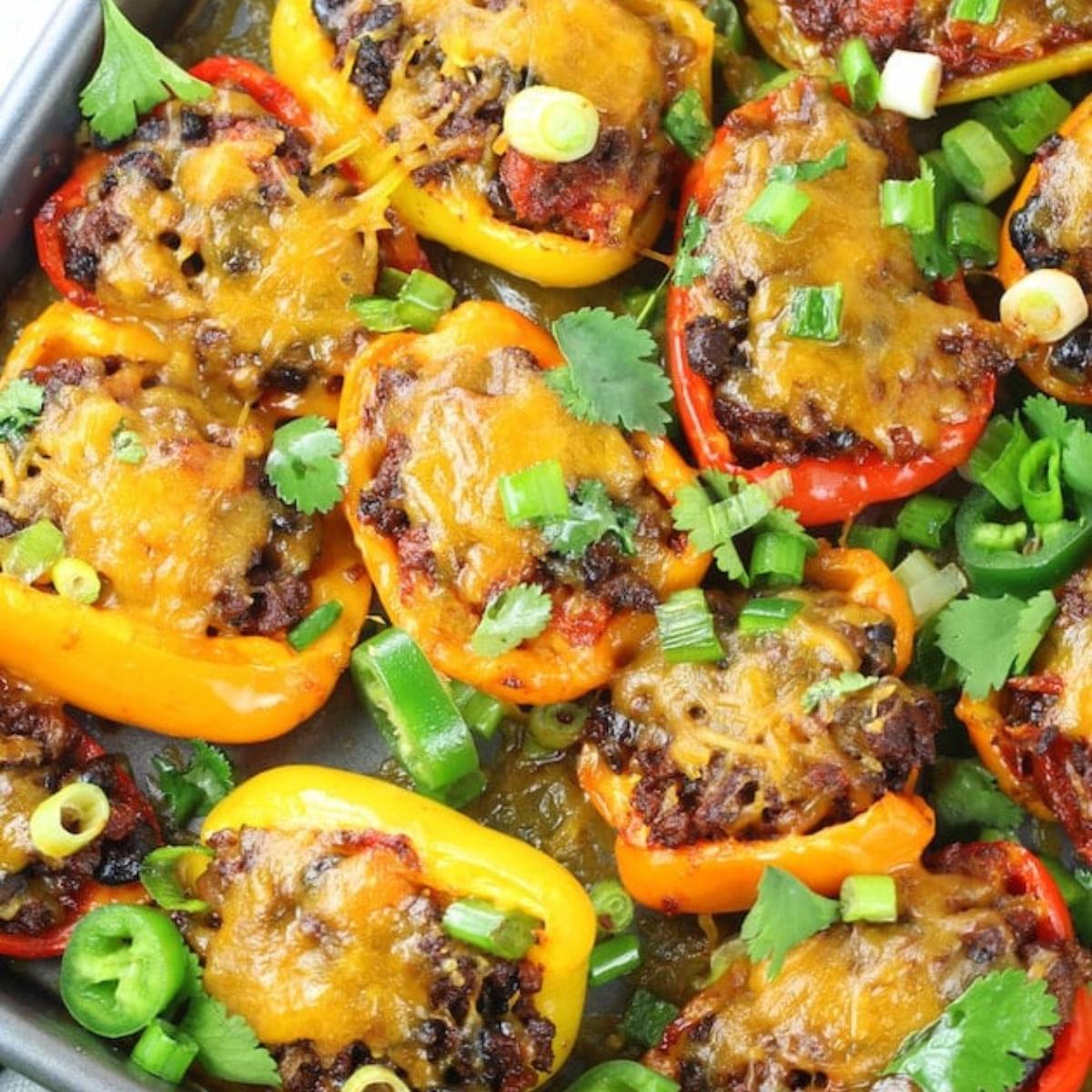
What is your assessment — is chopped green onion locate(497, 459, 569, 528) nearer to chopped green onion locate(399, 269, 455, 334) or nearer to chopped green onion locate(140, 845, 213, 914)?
chopped green onion locate(399, 269, 455, 334)

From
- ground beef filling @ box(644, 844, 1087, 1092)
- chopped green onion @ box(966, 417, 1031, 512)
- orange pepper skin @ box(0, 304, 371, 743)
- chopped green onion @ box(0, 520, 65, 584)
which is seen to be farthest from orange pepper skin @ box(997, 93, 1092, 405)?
chopped green onion @ box(0, 520, 65, 584)

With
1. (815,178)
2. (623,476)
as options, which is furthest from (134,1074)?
(815,178)

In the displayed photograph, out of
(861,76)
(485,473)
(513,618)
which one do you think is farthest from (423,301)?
(861,76)

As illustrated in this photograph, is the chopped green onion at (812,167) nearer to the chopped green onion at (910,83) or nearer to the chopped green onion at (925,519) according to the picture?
the chopped green onion at (910,83)

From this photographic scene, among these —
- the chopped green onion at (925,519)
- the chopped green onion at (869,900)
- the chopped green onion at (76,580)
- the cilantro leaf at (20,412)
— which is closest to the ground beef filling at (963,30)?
the chopped green onion at (925,519)

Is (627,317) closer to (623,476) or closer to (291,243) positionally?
(623,476)

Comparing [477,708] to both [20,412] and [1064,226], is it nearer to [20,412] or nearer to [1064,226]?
[20,412]

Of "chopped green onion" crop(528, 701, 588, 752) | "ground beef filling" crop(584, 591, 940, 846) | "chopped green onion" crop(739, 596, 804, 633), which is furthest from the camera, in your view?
"chopped green onion" crop(528, 701, 588, 752)
